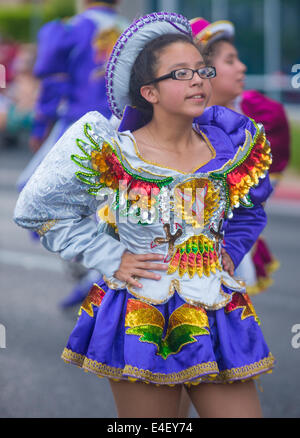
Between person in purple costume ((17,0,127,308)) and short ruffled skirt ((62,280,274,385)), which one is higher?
person in purple costume ((17,0,127,308))

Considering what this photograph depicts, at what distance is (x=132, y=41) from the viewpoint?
3062 millimetres

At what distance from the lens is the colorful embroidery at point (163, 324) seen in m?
2.92

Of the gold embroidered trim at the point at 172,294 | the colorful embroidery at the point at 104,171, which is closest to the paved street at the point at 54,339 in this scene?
the gold embroidered trim at the point at 172,294

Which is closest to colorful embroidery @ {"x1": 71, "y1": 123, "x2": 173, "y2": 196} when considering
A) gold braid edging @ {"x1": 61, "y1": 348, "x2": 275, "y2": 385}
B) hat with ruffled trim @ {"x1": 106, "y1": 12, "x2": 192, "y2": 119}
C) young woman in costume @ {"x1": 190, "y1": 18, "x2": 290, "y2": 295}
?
hat with ruffled trim @ {"x1": 106, "y1": 12, "x2": 192, "y2": 119}

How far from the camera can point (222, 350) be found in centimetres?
295

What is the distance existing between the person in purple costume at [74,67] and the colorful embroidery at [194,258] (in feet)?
10.5

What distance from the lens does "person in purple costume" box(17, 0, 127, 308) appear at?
20.4 ft

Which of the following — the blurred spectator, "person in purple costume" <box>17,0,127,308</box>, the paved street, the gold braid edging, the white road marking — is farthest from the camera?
the white road marking

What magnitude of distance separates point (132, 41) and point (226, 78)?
1199mm

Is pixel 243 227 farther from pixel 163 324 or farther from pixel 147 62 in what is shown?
pixel 147 62

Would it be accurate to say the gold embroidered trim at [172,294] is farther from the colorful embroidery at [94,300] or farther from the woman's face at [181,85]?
the woman's face at [181,85]

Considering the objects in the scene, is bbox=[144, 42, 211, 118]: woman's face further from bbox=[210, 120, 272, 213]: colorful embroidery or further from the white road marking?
the white road marking

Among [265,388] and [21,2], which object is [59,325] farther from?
[21,2]

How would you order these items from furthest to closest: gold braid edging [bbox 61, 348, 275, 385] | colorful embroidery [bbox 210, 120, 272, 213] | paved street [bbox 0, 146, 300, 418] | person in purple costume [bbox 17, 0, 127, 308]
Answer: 1. person in purple costume [bbox 17, 0, 127, 308]
2. paved street [bbox 0, 146, 300, 418]
3. colorful embroidery [bbox 210, 120, 272, 213]
4. gold braid edging [bbox 61, 348, 275, 385]
